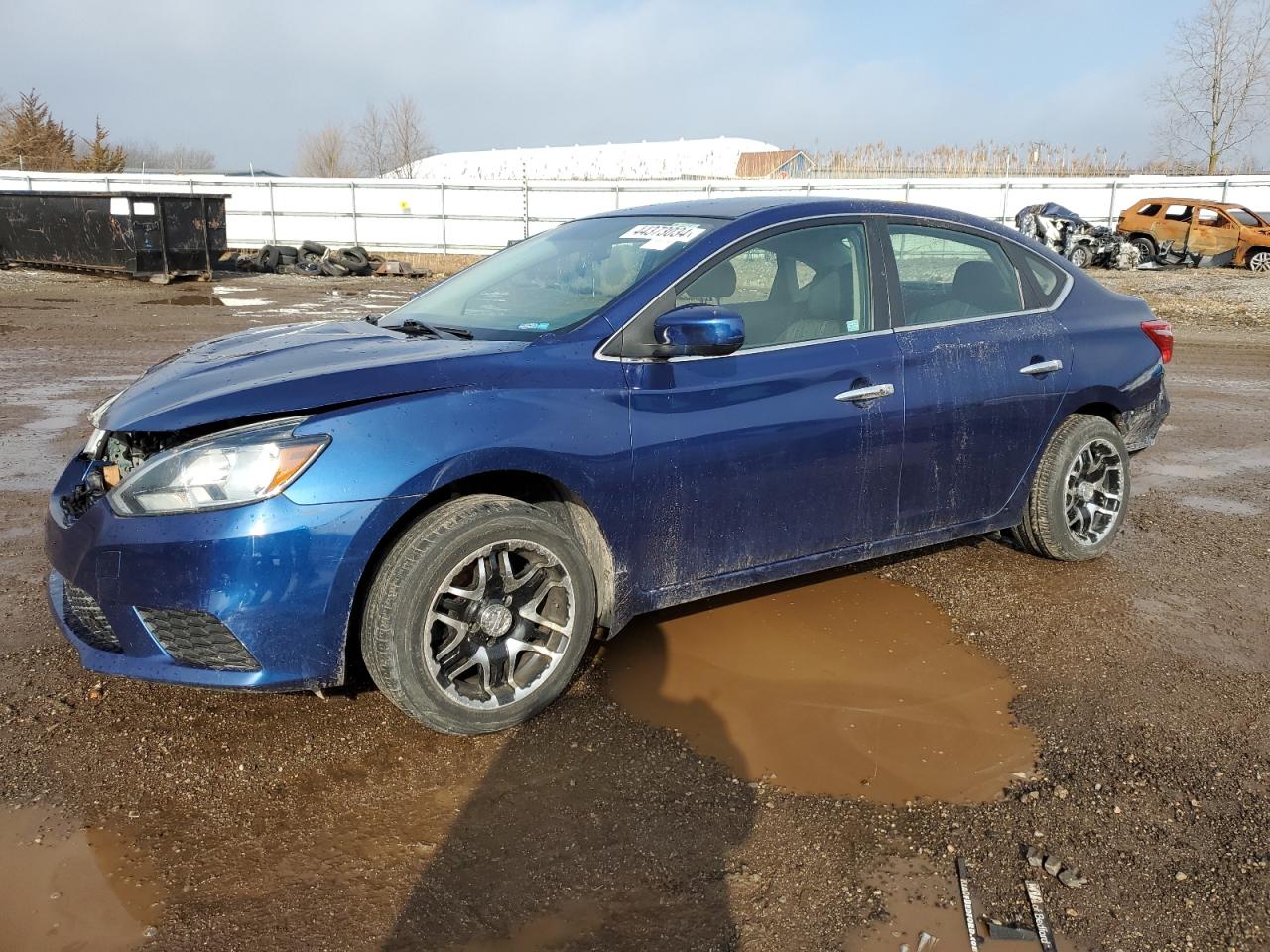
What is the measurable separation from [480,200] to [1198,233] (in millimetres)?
18014

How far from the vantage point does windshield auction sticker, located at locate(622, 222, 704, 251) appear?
3963mm

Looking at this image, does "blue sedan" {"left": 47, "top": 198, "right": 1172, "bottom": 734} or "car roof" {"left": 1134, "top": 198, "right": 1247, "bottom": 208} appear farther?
"car roof" {"left": 1134, "top": 198, "right": 1247, "bottom": 208}

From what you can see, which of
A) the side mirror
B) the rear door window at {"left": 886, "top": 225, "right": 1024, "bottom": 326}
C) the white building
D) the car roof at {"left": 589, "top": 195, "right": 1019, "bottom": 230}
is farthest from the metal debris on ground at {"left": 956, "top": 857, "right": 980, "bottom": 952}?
the white building

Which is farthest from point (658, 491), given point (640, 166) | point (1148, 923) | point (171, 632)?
point (640, 166)

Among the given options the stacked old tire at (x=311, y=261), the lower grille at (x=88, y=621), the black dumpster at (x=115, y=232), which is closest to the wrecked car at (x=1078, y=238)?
the stacked old tire at (x=311, y=261)

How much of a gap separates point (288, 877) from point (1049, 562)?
13.0 ft

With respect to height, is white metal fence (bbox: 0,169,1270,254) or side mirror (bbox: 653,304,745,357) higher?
white metal fence (bbox: 0,169,1270,254)

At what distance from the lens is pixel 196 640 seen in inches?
119

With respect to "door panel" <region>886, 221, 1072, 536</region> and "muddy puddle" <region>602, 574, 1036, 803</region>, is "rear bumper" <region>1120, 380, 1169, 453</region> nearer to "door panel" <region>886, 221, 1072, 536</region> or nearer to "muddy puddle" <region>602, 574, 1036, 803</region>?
"door panel" <region>886, 221, 1072, 536</region>

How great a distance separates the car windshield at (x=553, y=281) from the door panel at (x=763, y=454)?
463mm

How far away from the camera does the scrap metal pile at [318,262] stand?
958 inches

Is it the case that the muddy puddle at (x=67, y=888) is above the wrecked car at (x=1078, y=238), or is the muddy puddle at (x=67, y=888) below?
below

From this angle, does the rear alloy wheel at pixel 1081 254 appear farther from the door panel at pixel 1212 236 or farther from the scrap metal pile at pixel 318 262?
the scrap metal pile at pixel 318 262

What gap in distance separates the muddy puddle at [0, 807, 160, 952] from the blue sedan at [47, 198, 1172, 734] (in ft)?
1.63
